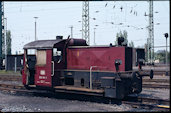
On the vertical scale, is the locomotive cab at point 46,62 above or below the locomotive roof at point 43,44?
below

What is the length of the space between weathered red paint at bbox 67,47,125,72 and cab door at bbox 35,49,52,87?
1.12 metres

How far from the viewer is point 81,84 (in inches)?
421

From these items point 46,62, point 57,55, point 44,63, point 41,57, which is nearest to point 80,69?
point 57,55

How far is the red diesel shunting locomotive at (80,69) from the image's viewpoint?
9570 millimetres

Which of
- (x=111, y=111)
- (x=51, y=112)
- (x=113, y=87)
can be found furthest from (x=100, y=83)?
(x=51, y=112)

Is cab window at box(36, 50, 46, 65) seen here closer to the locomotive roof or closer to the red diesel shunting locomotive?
the red diesel shunting locomotive

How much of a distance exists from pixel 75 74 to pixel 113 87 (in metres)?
2.31

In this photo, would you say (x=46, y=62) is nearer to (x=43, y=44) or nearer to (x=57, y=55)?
(x=57, y=55)

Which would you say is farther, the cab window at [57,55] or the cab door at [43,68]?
the cab window at [57,55]

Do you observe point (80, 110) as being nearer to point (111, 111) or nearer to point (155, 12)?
point (111, 111)

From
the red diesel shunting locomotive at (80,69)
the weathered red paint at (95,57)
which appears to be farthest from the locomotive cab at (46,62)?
the weathered red paint at (95,57)

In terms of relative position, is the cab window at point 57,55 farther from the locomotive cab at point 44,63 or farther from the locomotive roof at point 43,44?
A: the locomotive roof at point 43,44

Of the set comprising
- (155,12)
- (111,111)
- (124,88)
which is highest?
(155,12)

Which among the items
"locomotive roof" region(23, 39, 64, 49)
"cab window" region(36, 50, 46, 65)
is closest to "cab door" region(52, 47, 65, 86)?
"locomotive roof" region(23, 39, 64, 49)
